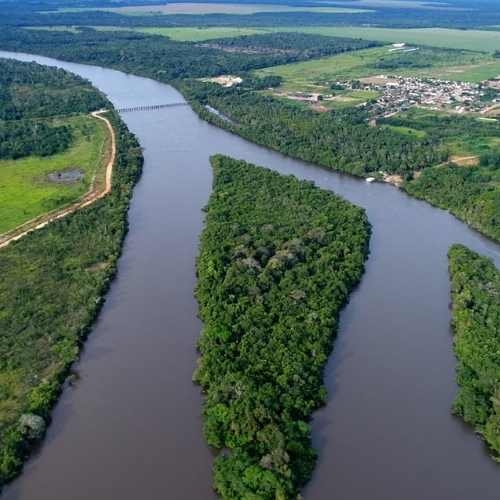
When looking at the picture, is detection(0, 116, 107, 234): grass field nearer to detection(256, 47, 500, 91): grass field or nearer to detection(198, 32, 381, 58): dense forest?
detection(256, 47, 500, 91): grass field

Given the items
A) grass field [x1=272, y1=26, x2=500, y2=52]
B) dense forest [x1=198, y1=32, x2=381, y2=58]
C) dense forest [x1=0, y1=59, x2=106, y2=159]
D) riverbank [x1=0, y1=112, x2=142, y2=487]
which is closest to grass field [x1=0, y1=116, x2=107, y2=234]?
dense forest [x1=0, y1=59, x2=106, y2=159]

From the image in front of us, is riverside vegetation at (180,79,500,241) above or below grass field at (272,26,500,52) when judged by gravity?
above

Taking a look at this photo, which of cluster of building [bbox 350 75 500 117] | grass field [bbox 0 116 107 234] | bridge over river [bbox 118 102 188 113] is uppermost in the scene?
grass field [bbox 0 116 107 234]

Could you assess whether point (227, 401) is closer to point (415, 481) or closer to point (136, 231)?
point (415, 481)

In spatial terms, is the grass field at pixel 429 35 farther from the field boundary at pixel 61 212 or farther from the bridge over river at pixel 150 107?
the field boundary at pixel 61 212

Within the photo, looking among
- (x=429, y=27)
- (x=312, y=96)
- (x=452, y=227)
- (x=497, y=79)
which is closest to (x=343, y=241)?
(x=452, y=227)

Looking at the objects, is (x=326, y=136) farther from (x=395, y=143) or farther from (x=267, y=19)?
(x=267, y=19)

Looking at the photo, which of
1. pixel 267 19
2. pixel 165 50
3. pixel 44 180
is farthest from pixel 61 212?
pixel 267 19

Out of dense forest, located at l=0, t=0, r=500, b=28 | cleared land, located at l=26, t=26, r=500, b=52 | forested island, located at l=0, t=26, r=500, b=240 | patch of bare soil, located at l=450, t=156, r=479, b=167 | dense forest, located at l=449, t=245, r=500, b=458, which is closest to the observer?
dense forest, located at l=449, t=245, r=500, b=458
